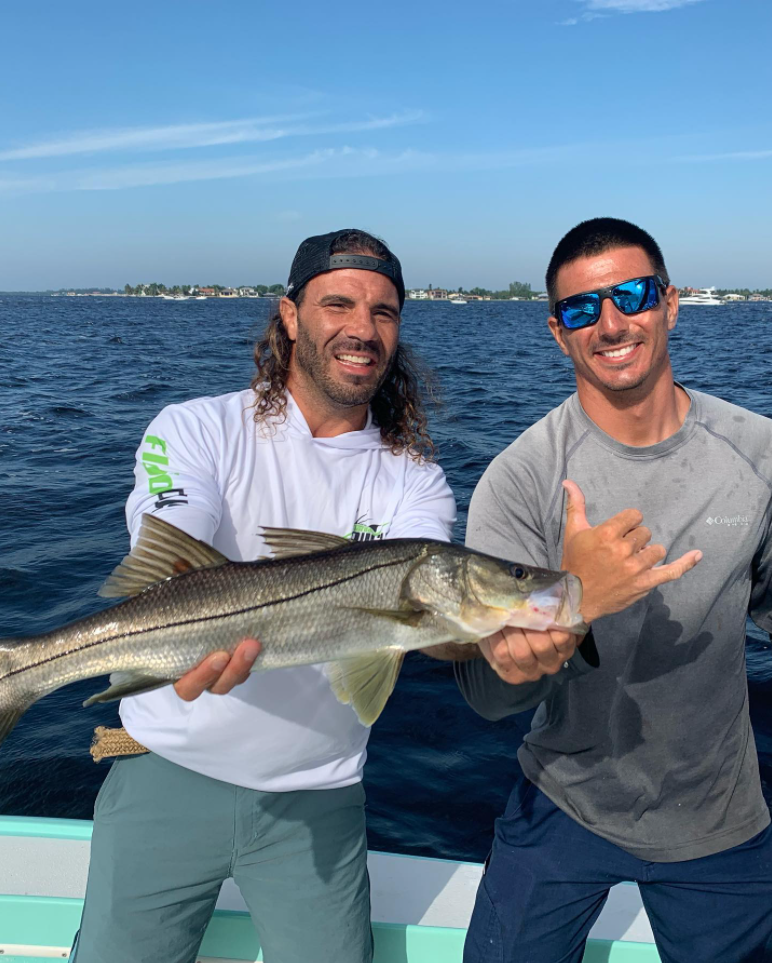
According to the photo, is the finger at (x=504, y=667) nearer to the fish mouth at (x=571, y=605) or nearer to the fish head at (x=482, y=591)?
the fish head at (x=482, y=591)

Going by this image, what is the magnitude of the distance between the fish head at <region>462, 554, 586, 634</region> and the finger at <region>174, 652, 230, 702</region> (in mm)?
980

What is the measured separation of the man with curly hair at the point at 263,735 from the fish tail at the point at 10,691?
68 centimetres

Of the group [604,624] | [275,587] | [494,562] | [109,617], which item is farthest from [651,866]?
[109,617]

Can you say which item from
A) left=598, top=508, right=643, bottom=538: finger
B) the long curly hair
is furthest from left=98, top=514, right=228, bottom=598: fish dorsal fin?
left=598, top=508, right=643, bottom=538: finger

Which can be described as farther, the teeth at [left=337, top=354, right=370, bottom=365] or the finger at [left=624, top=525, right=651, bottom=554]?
the teeth at [left=337, top=354, right=370, bottom=365]

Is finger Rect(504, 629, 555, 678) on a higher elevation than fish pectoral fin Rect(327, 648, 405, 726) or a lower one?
higher

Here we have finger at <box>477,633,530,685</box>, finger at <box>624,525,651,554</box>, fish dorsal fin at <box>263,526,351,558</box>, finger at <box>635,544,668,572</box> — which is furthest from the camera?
fish dorsal fin at <box>263,526,351,558</box>

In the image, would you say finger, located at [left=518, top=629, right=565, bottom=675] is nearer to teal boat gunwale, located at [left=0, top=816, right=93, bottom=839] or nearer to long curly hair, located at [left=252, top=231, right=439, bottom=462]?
long curly hair, located at [left=252, top=231, right=439, bottom=462]

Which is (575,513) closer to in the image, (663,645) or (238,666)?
(663,645)

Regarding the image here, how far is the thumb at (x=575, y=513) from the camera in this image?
3.15m

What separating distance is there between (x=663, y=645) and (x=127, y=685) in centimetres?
234

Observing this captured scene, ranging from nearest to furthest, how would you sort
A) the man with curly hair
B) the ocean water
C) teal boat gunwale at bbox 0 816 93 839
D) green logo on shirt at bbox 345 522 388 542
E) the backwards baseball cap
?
the man with curly hair, green logo on shirt at bbox 345 522 388 542, the backwards baseball cap, teal boat gunwale at bbox 0 816 93 839, the ocean water

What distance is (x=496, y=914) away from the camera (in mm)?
3570

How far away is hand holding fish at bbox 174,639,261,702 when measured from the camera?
117 inches
